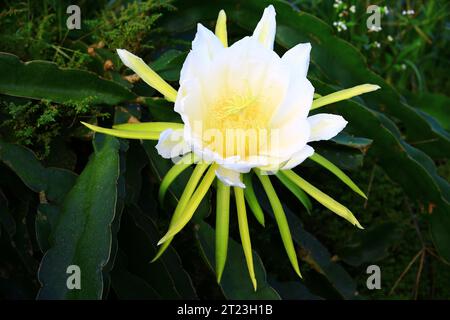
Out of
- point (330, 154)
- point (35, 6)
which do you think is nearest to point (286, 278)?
point (330, 154)

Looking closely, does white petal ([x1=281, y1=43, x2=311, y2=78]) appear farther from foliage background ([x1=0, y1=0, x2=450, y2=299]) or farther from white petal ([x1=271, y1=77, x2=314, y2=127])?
foliage background ([x1=0, y1=0, x2=450, y2=299])

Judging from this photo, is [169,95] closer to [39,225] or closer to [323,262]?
[39,225]

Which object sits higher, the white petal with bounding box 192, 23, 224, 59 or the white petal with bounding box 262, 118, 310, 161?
the white petal with bounding box 192, 23, 224, 59

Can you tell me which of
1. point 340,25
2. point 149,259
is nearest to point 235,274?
point 149,259

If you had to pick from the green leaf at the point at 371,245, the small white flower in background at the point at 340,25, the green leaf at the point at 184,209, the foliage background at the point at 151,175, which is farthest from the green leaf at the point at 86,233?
the small white flower in background at the point at 340,25

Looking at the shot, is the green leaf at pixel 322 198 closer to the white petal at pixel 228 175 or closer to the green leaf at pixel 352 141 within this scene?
the white petal at pixel 228 175

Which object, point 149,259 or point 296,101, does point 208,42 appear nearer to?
point 296,101

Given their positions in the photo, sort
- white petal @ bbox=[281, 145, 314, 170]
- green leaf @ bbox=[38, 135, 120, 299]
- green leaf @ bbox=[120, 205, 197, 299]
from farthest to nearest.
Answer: green leaf @ bbox=[120, 205, 197, 299] < green leaf @ bbox=[38, 135, 120, 299] < white petal @ bbox=[281, 145, 314, 170]

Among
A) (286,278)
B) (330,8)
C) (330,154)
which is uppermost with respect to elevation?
(330,8)

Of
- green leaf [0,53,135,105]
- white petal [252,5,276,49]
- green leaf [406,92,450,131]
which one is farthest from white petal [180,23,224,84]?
green leaf [406,92,450,131]
